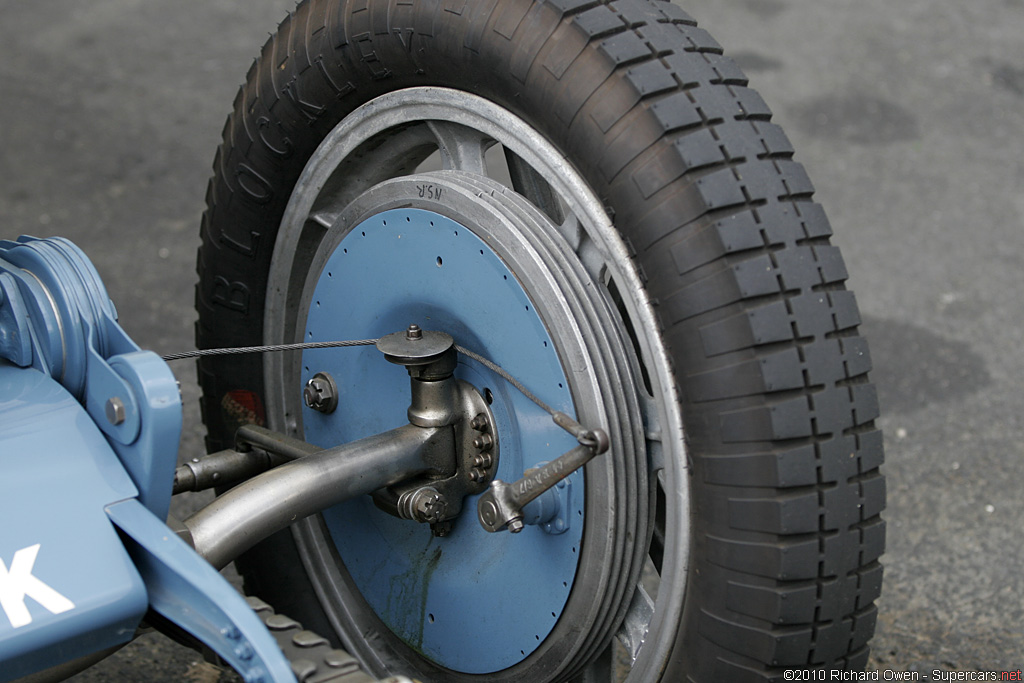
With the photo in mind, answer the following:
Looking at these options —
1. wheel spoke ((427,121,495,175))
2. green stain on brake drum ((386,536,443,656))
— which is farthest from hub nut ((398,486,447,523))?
wheel spoke ((427,121,495,175))

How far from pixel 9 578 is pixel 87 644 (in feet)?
0.39

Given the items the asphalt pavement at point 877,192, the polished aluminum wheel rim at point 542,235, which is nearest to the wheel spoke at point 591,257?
the polished aluminum wheel rim at point 542,235

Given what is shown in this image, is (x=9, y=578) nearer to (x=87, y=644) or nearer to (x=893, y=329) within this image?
(x=87, y=644)

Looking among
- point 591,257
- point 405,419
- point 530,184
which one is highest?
point 530,184

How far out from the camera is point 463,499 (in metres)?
1.59

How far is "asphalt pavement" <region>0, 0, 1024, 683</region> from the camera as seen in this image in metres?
2.31

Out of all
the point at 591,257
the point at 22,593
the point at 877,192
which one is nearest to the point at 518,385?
the point at 591,257

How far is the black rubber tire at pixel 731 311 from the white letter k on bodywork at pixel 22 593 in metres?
0.73

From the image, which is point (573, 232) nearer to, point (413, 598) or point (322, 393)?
point (322, 393)

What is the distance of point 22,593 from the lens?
3.72 ft

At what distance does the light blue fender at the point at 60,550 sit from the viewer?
113 centimetres

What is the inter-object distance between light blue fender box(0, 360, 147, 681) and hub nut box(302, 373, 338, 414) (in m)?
0.51

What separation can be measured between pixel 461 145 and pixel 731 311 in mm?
593

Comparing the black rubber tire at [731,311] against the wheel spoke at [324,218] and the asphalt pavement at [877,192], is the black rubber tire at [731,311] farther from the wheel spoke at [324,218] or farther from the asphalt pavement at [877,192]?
the asphalt pavement at [877,192]
